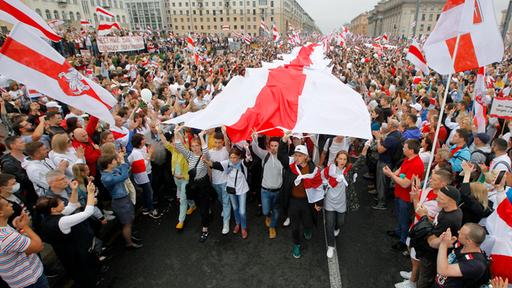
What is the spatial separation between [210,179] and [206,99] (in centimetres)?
433

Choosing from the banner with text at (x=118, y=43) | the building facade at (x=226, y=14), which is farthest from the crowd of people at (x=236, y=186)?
the building facade at (x=226, y=14)

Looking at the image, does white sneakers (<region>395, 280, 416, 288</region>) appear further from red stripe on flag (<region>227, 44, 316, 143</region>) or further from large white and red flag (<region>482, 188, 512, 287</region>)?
red stripe on flag (<region>227, 44, 316, 143</region>)

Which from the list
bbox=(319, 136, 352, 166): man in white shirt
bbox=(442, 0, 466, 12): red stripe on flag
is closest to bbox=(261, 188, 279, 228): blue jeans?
bbox=(319, 136, 352, 166): man in white shirt

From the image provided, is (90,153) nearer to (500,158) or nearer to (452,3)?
(452,3)

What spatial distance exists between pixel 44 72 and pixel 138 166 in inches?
73.8

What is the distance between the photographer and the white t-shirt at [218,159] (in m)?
4.69

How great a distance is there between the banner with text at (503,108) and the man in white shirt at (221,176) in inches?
213

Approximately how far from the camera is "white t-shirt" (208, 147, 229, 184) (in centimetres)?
469

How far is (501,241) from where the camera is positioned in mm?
2787

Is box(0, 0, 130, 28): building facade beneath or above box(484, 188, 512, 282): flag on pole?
above

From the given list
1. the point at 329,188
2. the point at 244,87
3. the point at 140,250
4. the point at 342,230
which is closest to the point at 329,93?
the point at 244,87

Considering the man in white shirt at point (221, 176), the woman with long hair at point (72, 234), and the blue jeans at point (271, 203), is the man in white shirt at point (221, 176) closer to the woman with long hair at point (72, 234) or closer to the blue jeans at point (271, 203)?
the blue jeans at point (271, 203)

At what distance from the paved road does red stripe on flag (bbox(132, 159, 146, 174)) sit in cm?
107

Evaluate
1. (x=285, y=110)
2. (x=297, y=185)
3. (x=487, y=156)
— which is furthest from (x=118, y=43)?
(x=487, y=156)
